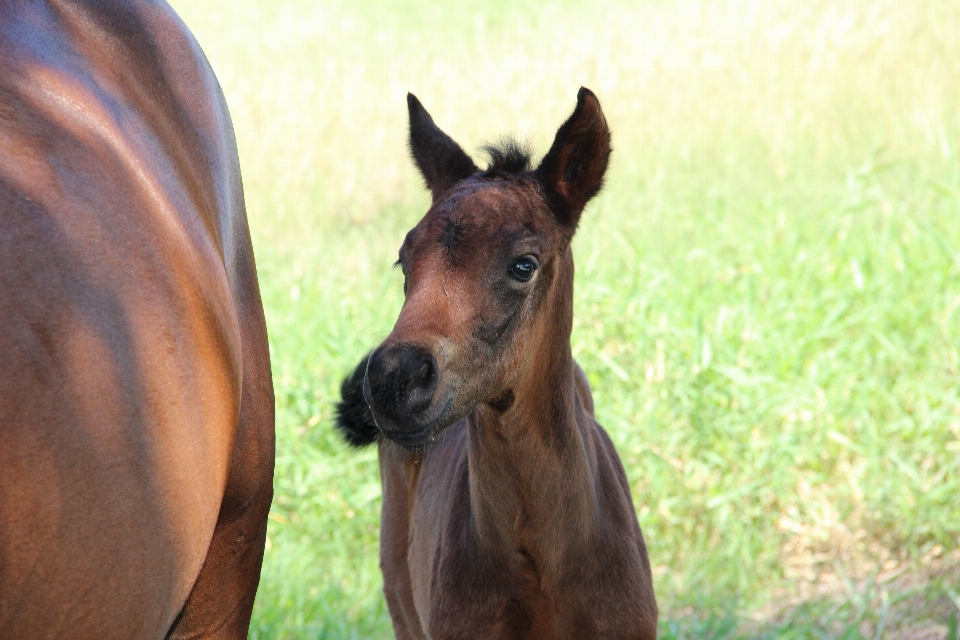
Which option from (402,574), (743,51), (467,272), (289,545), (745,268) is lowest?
(289,545)

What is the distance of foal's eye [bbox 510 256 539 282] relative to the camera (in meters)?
2.51

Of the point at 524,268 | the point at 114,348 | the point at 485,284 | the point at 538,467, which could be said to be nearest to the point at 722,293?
the point at 538,467

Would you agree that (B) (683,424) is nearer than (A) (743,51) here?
Yes

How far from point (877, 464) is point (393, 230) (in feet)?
14.3

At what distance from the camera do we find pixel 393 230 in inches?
328

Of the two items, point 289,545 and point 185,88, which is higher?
point 185,88

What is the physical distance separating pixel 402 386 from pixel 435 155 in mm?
1001

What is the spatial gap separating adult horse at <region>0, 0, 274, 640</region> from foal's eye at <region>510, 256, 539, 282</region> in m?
0.63

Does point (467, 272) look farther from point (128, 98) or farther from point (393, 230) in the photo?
point (393, 230)

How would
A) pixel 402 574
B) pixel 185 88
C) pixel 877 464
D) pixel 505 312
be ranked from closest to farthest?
1. pixel 185 88
2. pixel 505 312
3. pixel 402 574
4. pixel 877 464

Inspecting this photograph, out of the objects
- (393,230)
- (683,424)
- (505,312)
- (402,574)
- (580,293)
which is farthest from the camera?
(393,230)

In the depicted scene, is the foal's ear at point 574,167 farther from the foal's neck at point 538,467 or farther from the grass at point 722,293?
the grass at point 722,293

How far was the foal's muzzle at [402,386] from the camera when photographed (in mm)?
2219

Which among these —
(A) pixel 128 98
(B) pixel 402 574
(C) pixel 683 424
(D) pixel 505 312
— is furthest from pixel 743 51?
(A) pixel 128 98
